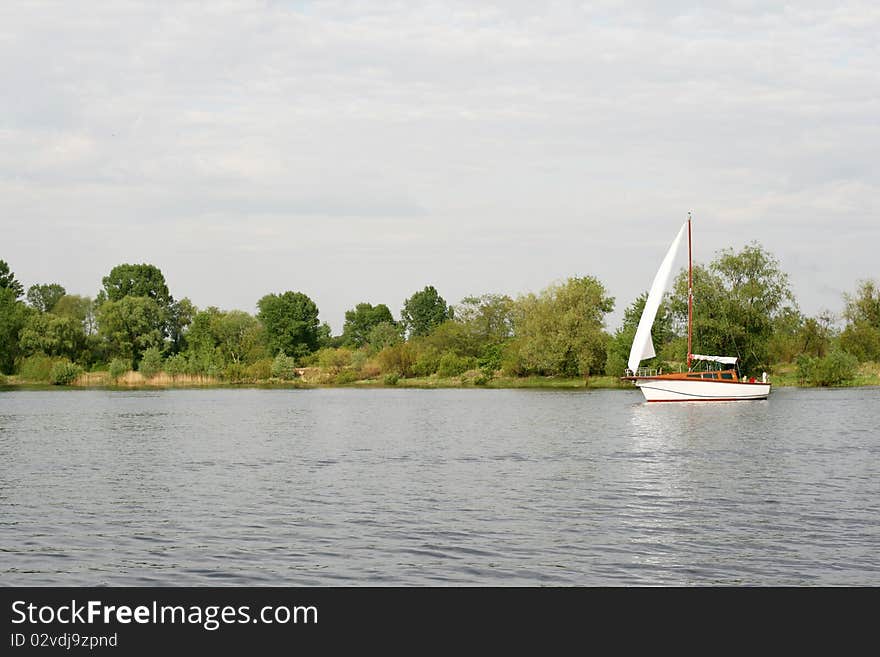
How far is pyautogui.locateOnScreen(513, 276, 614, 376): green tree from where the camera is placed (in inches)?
4183

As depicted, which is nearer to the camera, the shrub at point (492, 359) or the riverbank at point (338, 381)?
the riverbank at point (338, 381)

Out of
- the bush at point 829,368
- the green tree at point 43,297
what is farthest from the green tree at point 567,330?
the green tree at point 43,297

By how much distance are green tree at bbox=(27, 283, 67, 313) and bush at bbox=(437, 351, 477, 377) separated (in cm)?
8883

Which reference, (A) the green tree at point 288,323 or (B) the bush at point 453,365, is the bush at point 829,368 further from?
(A) the green tree at point 288,323

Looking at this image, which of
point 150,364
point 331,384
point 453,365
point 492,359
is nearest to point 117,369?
point 150,364

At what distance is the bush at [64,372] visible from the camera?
118 metres

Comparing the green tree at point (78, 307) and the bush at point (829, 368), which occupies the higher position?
the green tree at point (78, 307)

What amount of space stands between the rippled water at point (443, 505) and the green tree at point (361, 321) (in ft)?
425

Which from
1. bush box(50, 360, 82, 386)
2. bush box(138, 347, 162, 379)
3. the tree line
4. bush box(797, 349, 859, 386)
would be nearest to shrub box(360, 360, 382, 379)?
the tree line

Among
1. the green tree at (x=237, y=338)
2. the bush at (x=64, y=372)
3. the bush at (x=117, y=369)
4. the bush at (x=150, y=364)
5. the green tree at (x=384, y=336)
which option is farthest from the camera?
the green tree at (x=384, y=336)

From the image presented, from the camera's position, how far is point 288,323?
482ft

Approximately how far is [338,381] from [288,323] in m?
25.5

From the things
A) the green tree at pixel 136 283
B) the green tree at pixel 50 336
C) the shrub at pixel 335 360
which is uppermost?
the green tree at pixel 136 283
